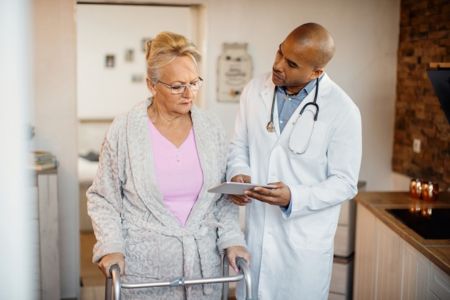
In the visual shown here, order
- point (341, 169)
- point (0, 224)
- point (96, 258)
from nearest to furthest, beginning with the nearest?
1. point (0, 224)
2. point (96, 258)
3. point (341, 169)

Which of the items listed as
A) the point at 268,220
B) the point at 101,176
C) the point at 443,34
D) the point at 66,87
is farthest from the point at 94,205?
the point at 443,34

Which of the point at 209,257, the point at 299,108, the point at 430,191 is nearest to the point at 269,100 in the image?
the point at 299,108

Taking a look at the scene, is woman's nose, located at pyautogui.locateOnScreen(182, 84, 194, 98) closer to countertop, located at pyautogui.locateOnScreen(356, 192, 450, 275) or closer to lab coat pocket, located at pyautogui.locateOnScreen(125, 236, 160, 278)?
lab coat pocket, located at pyautogui.locateOnScreen(125, 236, 160, 278)

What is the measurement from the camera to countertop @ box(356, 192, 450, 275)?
211 cm

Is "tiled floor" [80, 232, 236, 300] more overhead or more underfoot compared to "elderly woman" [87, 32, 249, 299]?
more underfoot

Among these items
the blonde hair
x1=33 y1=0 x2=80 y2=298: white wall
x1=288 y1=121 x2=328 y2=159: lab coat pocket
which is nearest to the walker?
x1=288 y1=121 x2=328 y2=159: lab coat pocket

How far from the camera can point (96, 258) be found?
5.59 feet

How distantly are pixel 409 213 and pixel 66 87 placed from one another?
6.87ft

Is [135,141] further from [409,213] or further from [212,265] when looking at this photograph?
[409,213]

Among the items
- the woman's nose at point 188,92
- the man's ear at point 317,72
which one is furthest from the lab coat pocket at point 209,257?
Result: the man's ear at point 317,72

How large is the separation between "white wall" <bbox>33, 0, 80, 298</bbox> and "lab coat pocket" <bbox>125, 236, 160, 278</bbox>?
1.88 m

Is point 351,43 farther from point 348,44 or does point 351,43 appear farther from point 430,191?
point 430,191

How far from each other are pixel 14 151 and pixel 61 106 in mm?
2963

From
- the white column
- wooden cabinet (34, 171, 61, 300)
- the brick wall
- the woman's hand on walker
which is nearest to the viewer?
the white column
